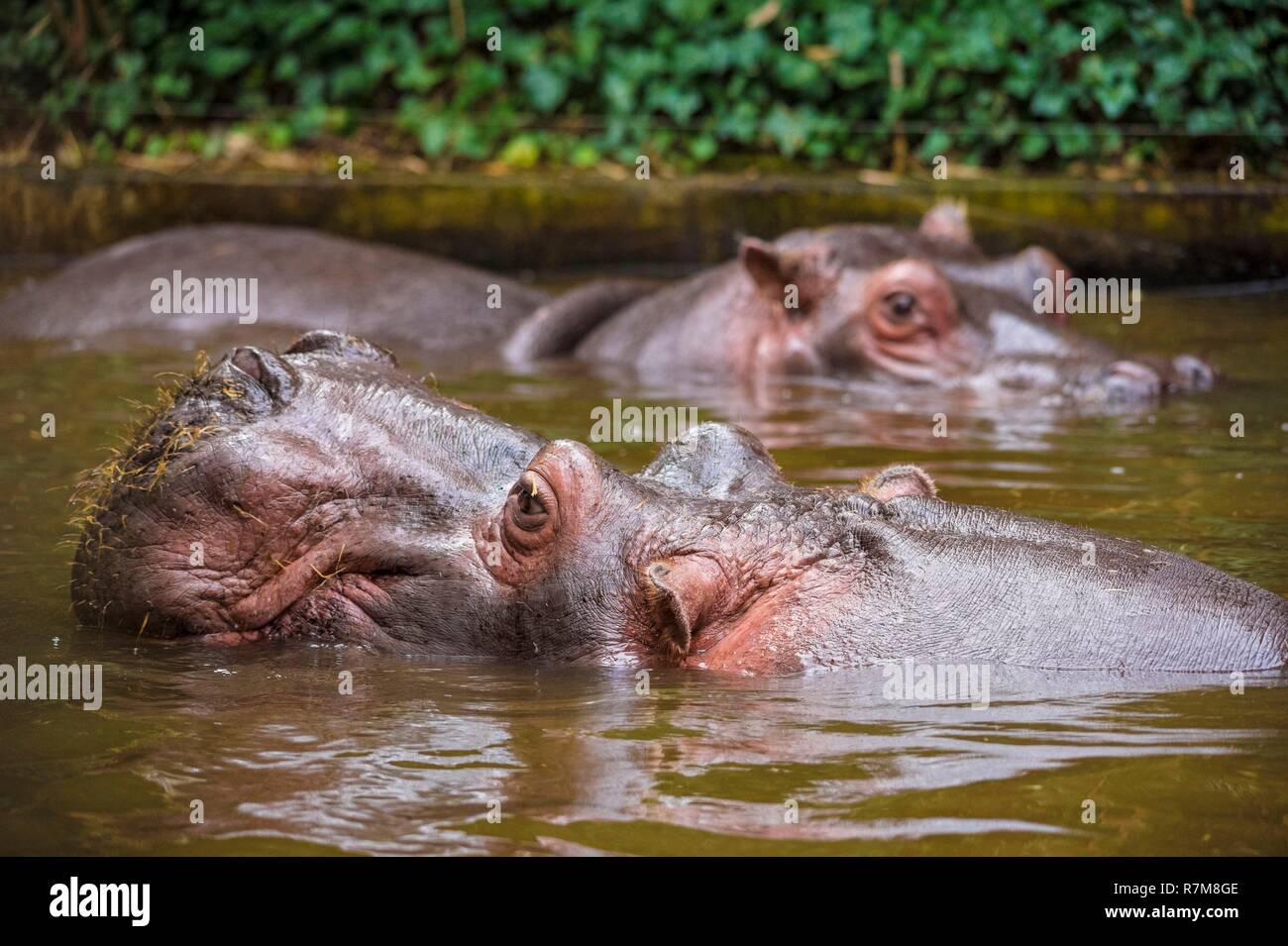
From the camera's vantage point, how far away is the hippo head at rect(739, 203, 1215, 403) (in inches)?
345

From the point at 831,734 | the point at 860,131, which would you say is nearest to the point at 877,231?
the point at 860,131

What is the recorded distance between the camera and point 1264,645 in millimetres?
3850

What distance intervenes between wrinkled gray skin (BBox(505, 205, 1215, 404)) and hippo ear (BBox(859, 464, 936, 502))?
170 inches

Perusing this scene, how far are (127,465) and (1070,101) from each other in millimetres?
11183

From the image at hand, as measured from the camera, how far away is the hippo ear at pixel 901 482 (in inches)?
168

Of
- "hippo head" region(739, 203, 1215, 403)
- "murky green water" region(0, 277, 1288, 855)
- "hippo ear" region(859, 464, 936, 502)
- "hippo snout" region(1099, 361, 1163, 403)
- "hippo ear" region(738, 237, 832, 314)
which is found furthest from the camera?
"hippo ear" region(738, 237, 832, 314)

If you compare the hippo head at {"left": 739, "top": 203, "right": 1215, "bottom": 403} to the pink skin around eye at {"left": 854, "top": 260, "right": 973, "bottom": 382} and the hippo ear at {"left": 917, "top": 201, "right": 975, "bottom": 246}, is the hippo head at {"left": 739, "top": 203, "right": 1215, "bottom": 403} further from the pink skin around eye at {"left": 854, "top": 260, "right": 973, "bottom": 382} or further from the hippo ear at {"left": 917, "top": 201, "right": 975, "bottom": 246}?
the hippo ear at {"left": 917, "top": 201, "right": 975, "bottom": 246}

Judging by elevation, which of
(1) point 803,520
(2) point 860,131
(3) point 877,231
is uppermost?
(2) point 860,131

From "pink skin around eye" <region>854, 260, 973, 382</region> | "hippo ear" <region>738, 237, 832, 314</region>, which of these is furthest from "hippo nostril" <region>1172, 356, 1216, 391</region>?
"hippo ear" <region>738, 237, 832, 314</region>

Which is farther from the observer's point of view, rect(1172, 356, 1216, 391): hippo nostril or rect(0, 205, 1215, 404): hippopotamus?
rect(0, 205, 1215, 404): hippopotamus

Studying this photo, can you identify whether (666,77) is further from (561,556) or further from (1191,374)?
(561,556)

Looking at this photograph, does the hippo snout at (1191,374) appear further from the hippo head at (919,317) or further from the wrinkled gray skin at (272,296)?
the wrinkled gray skin at (272,296)
